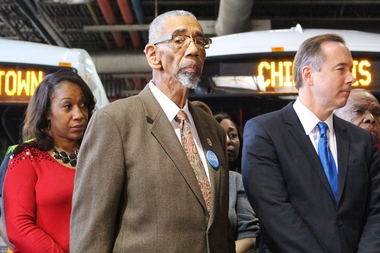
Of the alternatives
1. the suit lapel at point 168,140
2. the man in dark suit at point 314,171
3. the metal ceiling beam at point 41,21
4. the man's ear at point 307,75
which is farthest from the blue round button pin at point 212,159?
the metal ceiling beam at point 41,21

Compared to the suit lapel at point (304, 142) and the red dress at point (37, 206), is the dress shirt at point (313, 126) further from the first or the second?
the red dress at point (37, 206)

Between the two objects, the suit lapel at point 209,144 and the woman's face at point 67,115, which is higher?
the woman's face at point 67,115

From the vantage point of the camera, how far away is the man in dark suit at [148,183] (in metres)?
2.70

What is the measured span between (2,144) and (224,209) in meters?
4.98

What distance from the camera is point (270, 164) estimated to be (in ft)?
10.6

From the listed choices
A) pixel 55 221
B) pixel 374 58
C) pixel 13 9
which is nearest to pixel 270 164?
pixel 55 221

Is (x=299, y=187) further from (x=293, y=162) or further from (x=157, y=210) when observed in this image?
→ (x=157, y=210)

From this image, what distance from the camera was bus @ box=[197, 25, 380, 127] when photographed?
6664 mm

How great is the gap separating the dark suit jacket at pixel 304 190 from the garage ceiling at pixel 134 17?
24.9ft

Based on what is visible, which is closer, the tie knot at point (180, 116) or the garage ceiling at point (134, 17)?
the tie knot at point (180, 116)

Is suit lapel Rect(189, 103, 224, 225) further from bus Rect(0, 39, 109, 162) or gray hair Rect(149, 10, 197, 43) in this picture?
bus Rect(0, 39, 109, 162)

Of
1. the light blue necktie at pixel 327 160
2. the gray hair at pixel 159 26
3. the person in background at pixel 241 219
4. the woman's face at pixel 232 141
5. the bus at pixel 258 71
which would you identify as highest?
the bus at pixel 258 71

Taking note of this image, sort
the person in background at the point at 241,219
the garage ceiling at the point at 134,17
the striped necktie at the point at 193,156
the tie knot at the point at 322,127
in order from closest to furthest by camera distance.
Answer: the striped necktie at the point at 193,156 → the tie knot at the point at 322,127 → the person in background at the point at 241,219 → the garage ceiling at the point at 134,17

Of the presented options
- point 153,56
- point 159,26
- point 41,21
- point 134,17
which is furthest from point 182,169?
point 134,17
